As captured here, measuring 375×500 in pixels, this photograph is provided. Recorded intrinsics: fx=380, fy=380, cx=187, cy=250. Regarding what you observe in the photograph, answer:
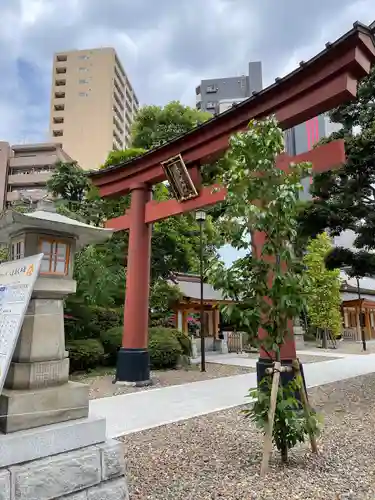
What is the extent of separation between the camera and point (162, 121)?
17.9 metres

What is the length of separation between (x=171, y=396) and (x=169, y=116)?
1380cm

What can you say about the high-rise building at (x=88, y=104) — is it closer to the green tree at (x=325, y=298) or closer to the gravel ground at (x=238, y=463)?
the green tree at (x=325, y=298)

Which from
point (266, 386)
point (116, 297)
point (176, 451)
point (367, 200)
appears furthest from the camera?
point (116, 297)

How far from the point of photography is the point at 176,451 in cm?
417

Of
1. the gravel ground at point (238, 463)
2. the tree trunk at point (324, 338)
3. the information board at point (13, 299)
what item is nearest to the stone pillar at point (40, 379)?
the information board at point (13, 299)

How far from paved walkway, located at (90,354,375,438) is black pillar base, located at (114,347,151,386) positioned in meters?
0.53

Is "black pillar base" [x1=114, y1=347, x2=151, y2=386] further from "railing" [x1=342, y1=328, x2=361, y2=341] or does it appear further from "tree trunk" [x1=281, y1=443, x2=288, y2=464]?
"railing" [x1=342, y1=328, x2=361, y2=341]

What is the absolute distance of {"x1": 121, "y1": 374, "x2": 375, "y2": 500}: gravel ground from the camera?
10.1 feet

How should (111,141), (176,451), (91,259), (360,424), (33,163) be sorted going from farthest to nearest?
(111,141)
(33,163)
(91,259)
(360,424)
(176,451)

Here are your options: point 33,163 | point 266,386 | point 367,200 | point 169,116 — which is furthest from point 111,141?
point 266,386

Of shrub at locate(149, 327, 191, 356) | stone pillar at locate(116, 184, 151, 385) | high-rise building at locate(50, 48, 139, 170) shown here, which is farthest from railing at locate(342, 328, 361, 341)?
high-rise building at locate(50, 48, 139, 170)

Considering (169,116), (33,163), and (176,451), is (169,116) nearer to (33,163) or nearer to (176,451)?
(176,451)

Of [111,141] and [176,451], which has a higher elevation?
[111,141]

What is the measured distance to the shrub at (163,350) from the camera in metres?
10.3
